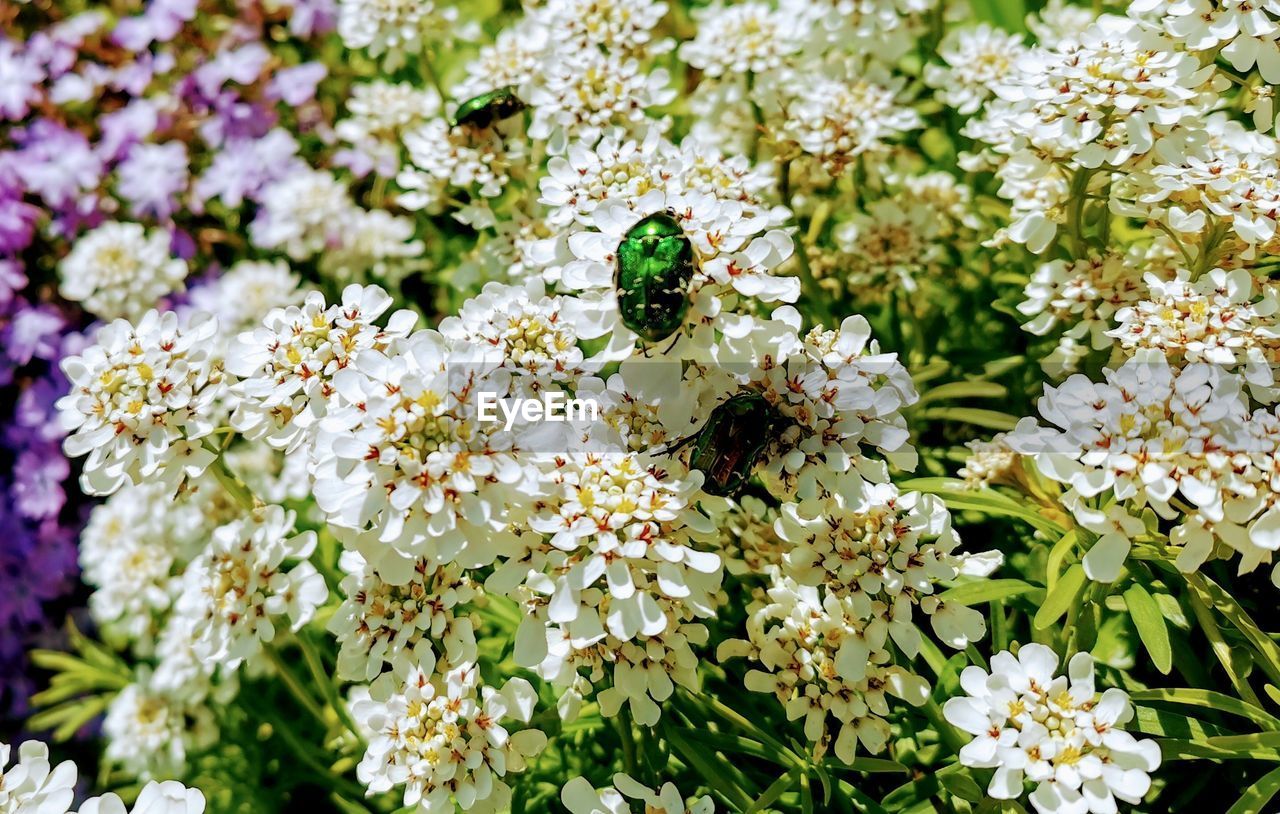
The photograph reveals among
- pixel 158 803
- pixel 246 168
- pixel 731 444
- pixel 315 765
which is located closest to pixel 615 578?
pixel 731 444

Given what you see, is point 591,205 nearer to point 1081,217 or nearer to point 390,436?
point 390,436

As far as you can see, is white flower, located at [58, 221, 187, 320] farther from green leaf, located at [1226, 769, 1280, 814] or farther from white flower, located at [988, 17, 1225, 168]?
green leaf, located at [1226, 769, 1280, 814]

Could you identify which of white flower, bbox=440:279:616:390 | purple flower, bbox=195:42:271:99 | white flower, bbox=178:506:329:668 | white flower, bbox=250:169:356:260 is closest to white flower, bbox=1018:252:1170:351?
white flower, bbox=440:279:616:390

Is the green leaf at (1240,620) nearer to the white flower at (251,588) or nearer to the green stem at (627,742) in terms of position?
the green stem at (627,742)

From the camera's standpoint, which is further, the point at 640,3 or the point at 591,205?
the point at 640,3

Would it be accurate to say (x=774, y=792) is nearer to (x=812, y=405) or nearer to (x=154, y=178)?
(x=812, y=405)

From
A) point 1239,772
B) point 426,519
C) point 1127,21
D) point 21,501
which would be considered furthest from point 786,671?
point 21,501
